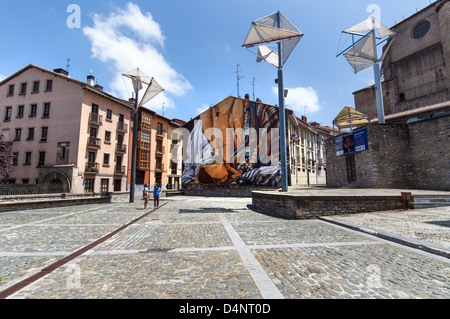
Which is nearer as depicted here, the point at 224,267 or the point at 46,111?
the point at 224,267

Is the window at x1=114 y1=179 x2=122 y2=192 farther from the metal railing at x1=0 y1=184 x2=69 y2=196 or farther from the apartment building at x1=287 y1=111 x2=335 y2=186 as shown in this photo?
the apartment building at x1=287 y1=111 x2=335 y2=186

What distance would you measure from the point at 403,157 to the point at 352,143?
155 inches

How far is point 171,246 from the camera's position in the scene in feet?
16.9

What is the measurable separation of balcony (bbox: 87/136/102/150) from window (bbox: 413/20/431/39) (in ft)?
157

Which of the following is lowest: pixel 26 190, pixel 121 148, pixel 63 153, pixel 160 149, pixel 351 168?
pixel 26 190

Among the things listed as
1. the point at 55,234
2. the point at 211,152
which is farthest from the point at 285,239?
the point at 211,152

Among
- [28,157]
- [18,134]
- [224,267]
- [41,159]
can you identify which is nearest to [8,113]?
[18,134]

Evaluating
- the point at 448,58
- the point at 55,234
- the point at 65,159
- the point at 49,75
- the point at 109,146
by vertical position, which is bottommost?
the point at 55,234

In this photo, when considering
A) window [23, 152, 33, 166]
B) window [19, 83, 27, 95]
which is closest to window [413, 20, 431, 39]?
window [19, 83, 27, 95]

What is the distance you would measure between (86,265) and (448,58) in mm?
42170

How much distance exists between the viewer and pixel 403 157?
18359 mm

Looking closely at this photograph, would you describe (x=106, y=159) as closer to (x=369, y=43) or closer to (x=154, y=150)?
(x=154, y=150)
